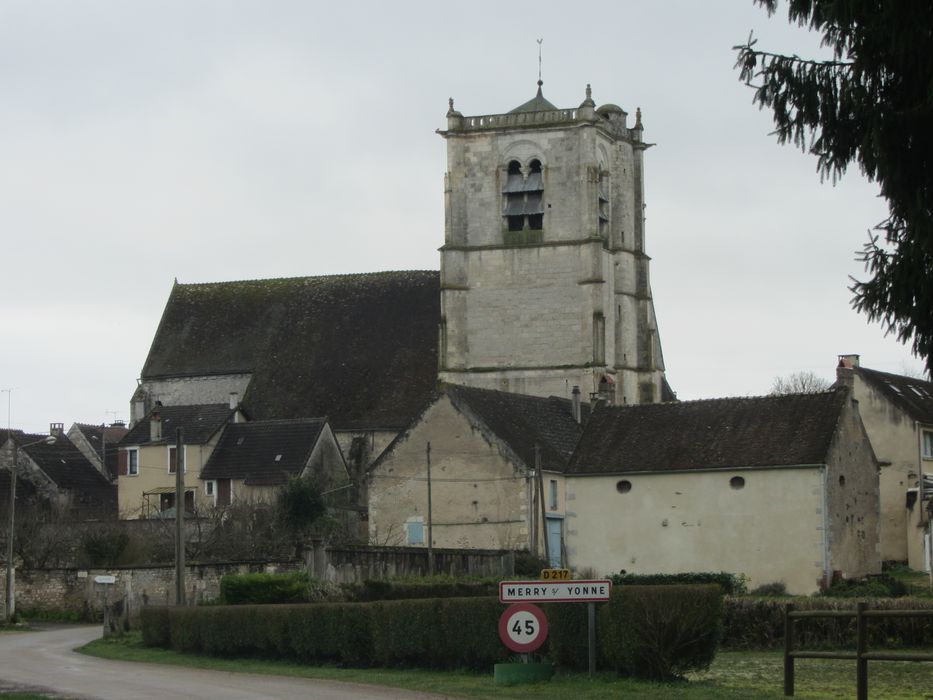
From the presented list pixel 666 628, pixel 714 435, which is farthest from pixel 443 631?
pixel 714 435

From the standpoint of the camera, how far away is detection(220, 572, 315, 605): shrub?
1284 inches

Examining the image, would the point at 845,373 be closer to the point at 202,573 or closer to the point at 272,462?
the point at 272,462

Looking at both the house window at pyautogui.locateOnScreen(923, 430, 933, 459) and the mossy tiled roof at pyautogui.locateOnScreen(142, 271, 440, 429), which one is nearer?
the house window at pyautogui.locateOnScreen(923, 430, 933, 459)

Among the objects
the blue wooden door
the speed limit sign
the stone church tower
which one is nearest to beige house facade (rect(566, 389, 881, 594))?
the blue wooden door

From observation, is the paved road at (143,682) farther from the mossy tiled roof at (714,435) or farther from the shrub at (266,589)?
the mossy tiled roof at (714,435)

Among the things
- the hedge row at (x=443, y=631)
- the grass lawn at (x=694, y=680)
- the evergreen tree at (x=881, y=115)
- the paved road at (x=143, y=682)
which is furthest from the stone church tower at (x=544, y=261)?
the evergreen tree at (x=881, y=115)

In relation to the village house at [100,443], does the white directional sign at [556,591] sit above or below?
below

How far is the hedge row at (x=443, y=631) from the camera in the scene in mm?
20797

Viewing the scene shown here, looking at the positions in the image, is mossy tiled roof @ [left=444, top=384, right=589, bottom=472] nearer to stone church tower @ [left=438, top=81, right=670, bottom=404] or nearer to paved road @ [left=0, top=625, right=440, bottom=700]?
stone church tower @ [left=438, top=81, right=670, bottom=404]

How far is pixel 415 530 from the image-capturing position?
1889 inches

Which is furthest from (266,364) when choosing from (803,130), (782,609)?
(803,130)

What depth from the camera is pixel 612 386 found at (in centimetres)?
6406

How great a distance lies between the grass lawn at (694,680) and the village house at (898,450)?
25.1 meters

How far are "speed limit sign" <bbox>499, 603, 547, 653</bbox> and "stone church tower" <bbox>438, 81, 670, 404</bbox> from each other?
43905 millimetres
